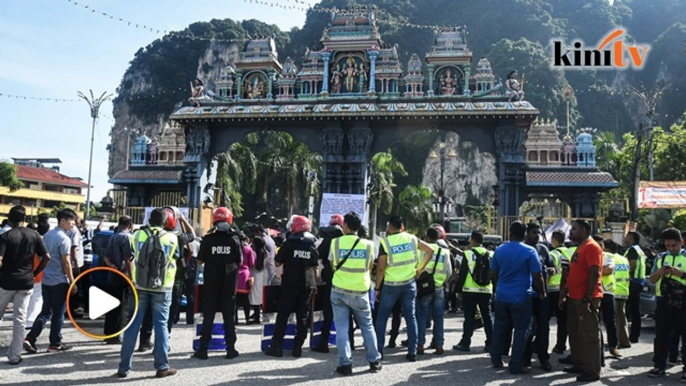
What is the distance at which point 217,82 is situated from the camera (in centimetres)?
2359

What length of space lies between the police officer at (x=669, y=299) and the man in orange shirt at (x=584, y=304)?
92 cm

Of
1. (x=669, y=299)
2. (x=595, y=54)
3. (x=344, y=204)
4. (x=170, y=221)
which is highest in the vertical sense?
(x=595, y=54)

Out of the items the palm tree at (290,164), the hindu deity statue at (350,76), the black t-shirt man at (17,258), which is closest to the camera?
the black t-shirt man at (17,258)

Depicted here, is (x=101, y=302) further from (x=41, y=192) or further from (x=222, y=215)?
(x=41, y=192)

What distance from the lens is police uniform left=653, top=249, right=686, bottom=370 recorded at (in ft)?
21.1

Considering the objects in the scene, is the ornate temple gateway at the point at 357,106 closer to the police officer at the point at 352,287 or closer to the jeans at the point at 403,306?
the jeans at the point at 403,306

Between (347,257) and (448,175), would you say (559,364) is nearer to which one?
(347,257)

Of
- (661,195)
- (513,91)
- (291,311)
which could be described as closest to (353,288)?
(291,311)

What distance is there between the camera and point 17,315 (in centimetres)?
604

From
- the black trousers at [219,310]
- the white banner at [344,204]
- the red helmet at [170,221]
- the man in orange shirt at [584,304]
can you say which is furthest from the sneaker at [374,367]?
the white banner at [344,204]

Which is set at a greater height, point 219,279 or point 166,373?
point 219,279

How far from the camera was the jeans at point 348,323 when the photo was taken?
602 cm

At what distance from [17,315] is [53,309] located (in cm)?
83

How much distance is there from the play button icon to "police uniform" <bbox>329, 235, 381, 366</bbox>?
2.94 m
